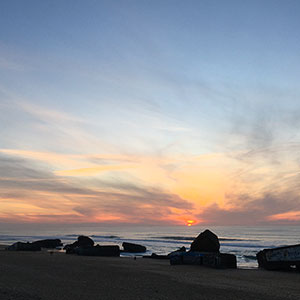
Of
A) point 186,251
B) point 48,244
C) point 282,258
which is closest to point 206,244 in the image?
point 186,251

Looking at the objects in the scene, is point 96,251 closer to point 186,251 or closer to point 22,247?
point 186,251

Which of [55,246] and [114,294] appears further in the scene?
[55,246]

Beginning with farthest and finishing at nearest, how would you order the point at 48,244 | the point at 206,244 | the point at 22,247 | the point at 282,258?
the point at 48,244 < the point at 22,247 < the point at 206,244 < the point at 282,258

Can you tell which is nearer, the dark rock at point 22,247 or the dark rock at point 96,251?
the dark rock at point 96,251

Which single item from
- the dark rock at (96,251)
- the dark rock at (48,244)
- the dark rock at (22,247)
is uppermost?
the dark rock at (48,244)

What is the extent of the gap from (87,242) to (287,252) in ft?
142

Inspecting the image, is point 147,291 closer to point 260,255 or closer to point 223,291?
point 223,291

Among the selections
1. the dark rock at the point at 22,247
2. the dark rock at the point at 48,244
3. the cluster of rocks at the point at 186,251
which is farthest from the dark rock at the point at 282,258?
the dark rock at the point at 48,244

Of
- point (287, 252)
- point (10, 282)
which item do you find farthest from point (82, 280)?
point (287, 252)

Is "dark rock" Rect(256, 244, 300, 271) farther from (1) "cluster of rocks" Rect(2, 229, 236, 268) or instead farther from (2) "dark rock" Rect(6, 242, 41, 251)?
(2) "dark rock" Rect(6, 242, 41, 251)

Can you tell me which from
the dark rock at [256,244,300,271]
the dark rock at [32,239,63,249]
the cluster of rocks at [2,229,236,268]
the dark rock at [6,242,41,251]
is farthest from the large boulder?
the dark rock at [32,239,63,249]

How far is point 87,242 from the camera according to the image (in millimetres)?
63188

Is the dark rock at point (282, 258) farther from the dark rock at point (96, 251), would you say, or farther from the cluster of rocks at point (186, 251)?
the dark rock at point (96, 251)

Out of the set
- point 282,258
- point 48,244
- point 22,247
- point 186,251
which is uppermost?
point 48,244
